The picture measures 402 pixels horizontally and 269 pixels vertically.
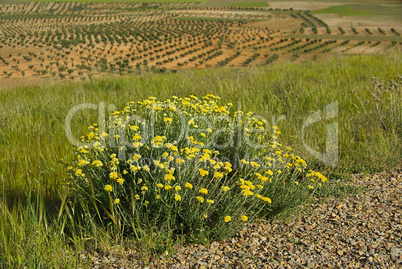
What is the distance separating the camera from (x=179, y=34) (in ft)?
175

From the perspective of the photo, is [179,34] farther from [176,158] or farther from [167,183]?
[167,183]

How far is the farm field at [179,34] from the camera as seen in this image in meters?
31.2

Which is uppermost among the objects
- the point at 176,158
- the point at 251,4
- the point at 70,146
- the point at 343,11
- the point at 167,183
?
the point at 251,4

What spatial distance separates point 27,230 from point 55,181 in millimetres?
966

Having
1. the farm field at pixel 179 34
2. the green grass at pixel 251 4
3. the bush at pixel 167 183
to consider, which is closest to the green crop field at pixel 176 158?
the bush at pixel 167 183

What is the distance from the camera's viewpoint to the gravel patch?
2.15 metres

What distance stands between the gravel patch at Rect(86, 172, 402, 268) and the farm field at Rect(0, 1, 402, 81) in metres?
15.2

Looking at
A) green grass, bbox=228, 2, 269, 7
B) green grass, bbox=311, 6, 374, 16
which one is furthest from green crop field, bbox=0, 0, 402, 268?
green grass, bbox=228, 2, 269, 7

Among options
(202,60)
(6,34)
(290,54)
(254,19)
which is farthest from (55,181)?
(254,19)

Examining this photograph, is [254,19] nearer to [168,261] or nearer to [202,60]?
[202,60]

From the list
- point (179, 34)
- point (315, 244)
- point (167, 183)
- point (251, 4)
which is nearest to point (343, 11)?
point (251, 4)

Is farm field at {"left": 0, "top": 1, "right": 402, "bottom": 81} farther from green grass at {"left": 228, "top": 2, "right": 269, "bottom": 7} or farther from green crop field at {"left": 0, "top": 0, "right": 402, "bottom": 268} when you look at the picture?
green crop field at {"left": 0, "top": 0, "right": 402, "bottom": 268}

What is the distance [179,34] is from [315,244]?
53.7m

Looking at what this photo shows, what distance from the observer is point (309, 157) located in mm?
3676
